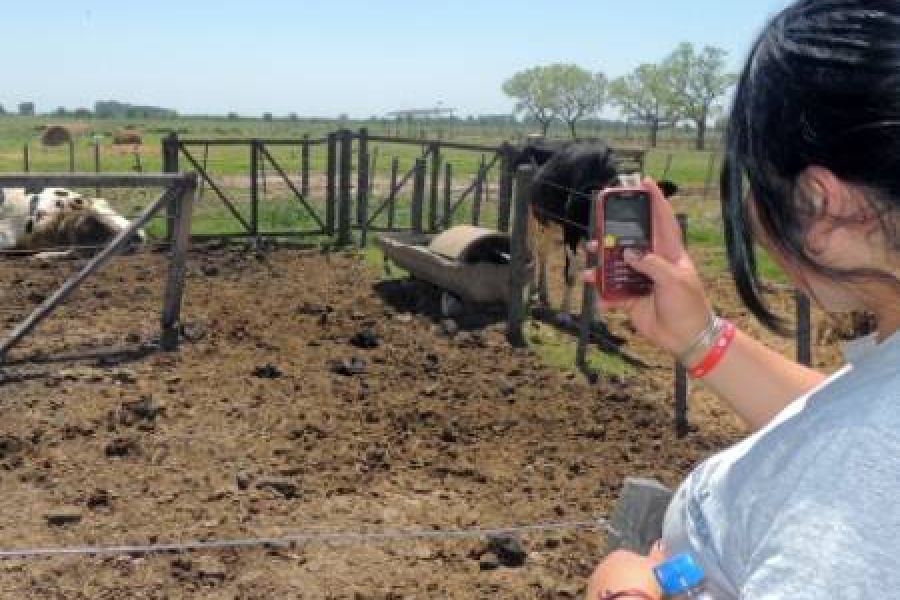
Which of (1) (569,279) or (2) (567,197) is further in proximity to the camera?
(2) (567,197)

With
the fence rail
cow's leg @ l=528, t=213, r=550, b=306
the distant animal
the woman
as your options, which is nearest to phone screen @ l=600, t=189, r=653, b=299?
the woman

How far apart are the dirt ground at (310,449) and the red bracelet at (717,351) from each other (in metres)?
2.59

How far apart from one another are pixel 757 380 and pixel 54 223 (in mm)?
11381

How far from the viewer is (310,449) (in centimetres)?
542

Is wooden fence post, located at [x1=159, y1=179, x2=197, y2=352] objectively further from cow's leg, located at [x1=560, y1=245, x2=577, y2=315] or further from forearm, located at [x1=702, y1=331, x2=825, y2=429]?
forearm, located at [x1=702, y1=331, x2=825, y2=429]

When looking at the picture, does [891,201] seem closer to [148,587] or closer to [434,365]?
[148,587]

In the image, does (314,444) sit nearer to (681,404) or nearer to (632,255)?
(681,404)

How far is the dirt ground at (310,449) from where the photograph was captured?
13.4ft

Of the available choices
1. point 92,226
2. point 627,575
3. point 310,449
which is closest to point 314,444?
point 310,449

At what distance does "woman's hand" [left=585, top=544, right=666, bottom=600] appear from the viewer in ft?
3.58

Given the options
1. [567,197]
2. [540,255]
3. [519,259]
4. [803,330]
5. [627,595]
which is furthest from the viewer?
[540,255]

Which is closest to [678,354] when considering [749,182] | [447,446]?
[749,182]

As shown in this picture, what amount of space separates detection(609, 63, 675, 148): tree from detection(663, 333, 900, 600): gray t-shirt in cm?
7917

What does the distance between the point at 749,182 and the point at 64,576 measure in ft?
12.4
